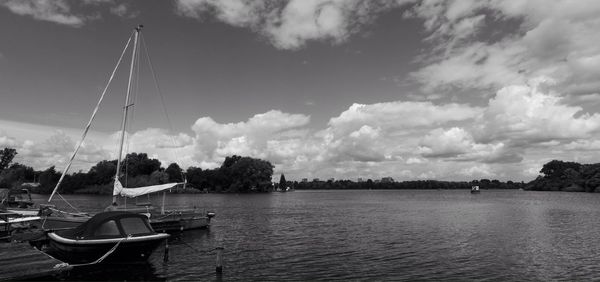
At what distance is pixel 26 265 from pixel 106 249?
528 cm

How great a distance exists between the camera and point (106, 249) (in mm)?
23844

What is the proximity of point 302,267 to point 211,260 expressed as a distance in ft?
23.2

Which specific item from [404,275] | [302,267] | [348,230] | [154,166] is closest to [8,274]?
[302,267]

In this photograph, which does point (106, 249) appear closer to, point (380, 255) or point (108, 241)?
point (108, 241)

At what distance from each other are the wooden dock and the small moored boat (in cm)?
242

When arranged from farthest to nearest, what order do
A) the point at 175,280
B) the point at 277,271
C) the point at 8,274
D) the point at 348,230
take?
1. the point at 348,230
2. the point at 277,271
3. the point at 175,280
4. the point at 8,274

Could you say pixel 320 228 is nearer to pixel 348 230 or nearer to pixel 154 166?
pixel 348 230

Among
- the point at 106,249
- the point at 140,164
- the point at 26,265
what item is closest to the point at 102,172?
the point at 140,164

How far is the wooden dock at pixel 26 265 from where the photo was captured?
17.6 metres

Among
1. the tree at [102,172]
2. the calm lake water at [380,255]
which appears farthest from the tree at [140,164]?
the calm lake water at [380,255]

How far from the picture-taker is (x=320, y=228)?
5103cm

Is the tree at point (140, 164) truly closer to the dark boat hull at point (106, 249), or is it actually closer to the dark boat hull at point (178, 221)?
the dark boat hull at point (178, 221)

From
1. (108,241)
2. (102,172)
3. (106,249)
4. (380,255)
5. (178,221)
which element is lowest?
(380,255)

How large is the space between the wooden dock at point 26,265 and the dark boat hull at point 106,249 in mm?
2236
